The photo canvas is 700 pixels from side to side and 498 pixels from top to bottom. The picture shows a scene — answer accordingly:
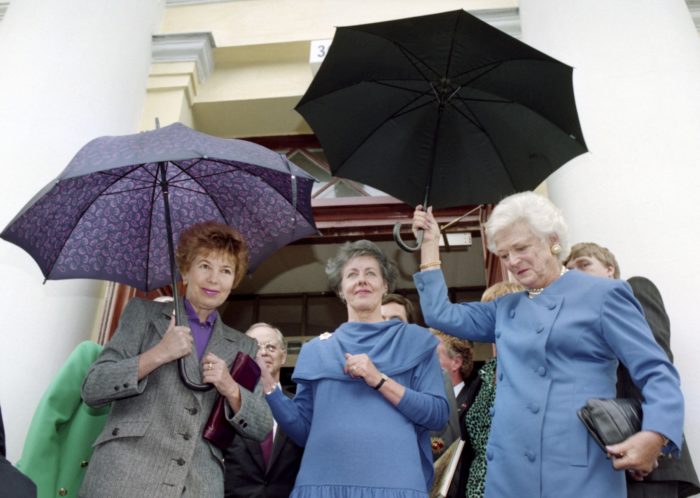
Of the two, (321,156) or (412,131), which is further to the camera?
(321,156)

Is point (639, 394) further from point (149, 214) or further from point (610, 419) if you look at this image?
point (149, 214)

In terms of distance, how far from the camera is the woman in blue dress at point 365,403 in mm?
2006

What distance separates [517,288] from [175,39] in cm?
348

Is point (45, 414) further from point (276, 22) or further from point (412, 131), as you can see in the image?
point (276, 22)

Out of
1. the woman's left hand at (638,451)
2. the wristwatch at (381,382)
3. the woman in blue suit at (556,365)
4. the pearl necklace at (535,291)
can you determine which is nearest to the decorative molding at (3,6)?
the woman in blue suit at (556,365)

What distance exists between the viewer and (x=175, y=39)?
16.1 feet

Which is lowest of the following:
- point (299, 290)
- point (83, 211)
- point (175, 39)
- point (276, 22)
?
point (83, 211)

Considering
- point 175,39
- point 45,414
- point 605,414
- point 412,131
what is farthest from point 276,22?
point 605,414

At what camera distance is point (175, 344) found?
1868 millimetres

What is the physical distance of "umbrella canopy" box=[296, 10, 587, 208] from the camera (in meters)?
2.38

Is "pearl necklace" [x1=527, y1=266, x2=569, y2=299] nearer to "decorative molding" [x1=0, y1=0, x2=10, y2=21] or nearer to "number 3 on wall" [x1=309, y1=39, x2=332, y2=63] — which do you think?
"number 3 on wall" [x1=309, y1=39, x2=332, y2=63]

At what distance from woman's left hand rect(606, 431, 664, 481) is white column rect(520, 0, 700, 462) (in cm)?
105

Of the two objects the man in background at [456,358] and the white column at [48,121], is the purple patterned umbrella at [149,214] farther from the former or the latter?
the white column at [48,121]

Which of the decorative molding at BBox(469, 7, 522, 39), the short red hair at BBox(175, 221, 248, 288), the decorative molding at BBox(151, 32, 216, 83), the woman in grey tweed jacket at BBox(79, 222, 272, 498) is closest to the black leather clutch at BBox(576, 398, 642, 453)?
the woman in grey tweed jacket at BBox(79, 222, 272, 498)
